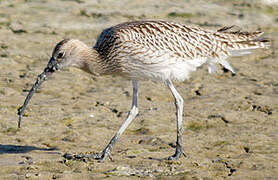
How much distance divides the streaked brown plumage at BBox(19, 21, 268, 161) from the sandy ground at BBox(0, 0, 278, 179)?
409mm

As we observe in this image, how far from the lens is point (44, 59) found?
411 inches

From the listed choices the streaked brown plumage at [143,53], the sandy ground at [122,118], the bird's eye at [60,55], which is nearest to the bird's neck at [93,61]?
the streaked brown plumage at [143,53]

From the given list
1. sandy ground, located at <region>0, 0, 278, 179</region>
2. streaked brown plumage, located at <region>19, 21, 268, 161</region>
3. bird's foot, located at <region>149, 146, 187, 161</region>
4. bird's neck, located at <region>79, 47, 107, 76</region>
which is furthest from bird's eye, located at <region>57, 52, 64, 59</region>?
bird's foot, located at <region>149, 146, 187, 161</region>

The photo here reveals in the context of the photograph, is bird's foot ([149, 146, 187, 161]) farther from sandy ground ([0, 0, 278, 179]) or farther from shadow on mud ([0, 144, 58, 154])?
shadow on mud ([0, 144, 58, 154])

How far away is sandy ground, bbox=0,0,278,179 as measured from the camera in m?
5.96

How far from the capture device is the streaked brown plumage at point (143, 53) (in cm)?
632

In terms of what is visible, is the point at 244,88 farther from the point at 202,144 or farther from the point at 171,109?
the point at 202,144

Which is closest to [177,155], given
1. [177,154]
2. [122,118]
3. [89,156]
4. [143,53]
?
[177,154]

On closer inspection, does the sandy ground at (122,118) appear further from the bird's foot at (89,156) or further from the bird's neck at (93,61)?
the bird's neck at (93,61)

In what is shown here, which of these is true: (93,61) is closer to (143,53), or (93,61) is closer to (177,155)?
(143,53)

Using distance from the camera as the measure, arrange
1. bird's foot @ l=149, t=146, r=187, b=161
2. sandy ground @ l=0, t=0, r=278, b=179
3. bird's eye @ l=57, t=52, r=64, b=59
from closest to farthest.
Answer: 1. sandy ground @ l=0, t=0, r=278, b=179
2. bird's foot @ l=149, t=146, r=187, b=161
3. bird's eye @ l=57, t=52, r=64, b=59

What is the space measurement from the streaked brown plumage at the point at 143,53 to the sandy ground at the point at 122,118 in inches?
16.1

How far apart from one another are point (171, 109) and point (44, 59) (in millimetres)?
3206

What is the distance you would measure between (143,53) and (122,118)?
5.58 feet
